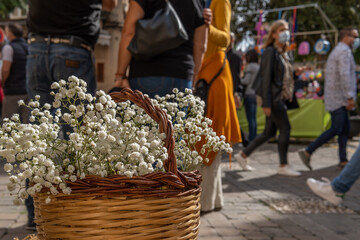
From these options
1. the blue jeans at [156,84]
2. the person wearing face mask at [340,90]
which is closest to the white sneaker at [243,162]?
the person wearing face mask at [340,90]

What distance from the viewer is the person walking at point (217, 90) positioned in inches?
151

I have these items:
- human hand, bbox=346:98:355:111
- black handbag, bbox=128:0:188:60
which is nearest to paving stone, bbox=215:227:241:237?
black handbag, bbox=128:0:188:60

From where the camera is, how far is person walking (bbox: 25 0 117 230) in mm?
3043

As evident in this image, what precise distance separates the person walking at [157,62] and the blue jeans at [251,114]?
6.65m

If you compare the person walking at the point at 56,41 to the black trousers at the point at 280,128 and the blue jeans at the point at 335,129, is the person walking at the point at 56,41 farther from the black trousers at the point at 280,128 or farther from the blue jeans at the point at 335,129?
the blue jeans at the point at 335,129

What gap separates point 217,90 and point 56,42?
1413mm

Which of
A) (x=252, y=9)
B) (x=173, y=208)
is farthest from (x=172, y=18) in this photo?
(x=252, y=9)

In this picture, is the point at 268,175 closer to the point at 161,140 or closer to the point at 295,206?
the point at 295,206

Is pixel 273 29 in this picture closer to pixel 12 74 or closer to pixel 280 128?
pixel 280 128

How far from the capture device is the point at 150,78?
2.97 metres

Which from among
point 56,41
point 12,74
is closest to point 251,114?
point 12,74

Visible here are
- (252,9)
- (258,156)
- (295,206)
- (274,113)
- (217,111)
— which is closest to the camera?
(217,111)

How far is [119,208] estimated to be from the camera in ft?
4.26

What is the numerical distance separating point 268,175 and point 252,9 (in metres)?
25.8
